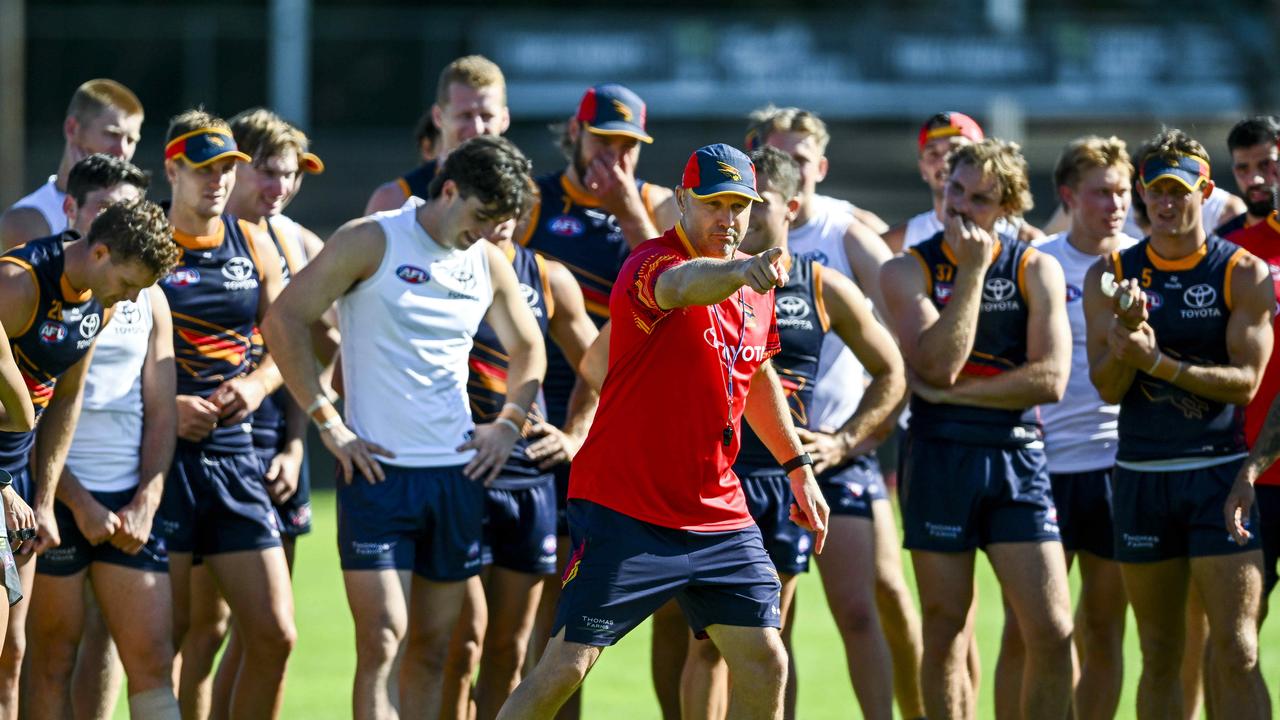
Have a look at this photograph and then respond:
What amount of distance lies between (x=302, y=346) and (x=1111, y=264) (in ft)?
10.7

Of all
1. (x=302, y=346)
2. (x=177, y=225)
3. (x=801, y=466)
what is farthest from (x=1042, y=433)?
(x=177, y=225)

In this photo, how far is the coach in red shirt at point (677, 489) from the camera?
18.0ft

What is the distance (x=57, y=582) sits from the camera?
20.5 feet

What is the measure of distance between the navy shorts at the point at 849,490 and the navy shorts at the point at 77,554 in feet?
9.16

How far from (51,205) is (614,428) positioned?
307 cm

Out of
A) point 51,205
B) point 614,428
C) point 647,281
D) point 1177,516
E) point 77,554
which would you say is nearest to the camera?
point 647,281

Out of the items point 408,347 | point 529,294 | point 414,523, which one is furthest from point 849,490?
point 408,347

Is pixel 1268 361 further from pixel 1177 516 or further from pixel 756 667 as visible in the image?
pixel 756 667

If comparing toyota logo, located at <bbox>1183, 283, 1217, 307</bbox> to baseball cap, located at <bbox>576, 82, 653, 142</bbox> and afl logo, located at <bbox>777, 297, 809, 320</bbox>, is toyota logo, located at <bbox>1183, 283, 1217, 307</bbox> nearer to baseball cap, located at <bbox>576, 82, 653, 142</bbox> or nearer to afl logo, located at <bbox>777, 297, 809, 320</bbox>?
afl logo, located at <bbox>777, 297, 809, 320</bbox>

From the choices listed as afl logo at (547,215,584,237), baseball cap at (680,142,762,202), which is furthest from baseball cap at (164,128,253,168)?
baseball cap at (680,142,762,202)

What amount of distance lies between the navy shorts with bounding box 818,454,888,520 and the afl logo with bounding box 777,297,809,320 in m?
0.77

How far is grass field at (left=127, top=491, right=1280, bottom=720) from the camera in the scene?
860 cm

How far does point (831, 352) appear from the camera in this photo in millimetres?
7777

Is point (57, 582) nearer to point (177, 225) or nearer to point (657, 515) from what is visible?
point (177, 225)
